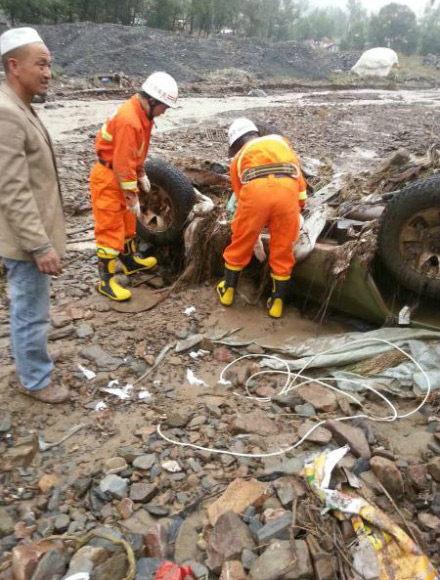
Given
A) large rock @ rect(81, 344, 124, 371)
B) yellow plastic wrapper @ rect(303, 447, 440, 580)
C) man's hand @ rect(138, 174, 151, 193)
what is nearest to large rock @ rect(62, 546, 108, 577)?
yellow plastic wrapper @ rect(303, 447, 440, 580)

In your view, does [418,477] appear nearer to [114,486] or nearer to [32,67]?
[114,486]

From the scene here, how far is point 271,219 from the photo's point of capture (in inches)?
138

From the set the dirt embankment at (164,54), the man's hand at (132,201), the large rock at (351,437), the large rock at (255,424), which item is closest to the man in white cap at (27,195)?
the large rock at (255,424)

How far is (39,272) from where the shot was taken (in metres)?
2.44

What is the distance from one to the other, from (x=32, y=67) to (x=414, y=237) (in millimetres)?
2567

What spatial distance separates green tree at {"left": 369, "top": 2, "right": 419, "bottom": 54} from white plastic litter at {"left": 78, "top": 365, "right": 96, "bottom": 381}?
5919 centimetres

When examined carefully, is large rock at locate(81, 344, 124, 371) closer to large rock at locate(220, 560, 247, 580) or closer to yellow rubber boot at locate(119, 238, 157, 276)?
yellow rubber boot at locate(119, 238, 157, 276)

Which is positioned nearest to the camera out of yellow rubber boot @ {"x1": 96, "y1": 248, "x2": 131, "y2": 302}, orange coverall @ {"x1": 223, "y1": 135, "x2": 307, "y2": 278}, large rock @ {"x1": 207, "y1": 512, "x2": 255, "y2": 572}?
large rock @ {"x1": 207, "y1": 512, "x2": 255, "y2": 572}

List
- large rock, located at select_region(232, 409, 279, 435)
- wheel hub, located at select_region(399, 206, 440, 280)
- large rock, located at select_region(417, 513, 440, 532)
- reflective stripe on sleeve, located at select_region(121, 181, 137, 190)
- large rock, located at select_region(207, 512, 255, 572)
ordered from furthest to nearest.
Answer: reflective stripe on sleeve, located at select_region(121, 181, 137, 190)
wheel hub, located at select_region(399, 206, 440, 280)
large rock, located at select_region(232, 409, 279, 435)
large rock, located at select_region(417, 513, 440, 532)
large rock, located at select_region(207, 512, 255, 572)

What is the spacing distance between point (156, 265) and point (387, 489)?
321 cm

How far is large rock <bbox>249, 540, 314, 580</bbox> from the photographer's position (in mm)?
1700

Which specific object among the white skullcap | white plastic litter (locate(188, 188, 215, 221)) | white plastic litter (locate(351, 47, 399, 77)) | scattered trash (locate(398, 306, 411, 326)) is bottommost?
scattered trash (locate(398, 306, 411, 326))

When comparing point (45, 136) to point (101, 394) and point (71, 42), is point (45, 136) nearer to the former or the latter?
point (101, 394)

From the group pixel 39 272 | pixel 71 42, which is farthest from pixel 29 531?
pixel 71 42
